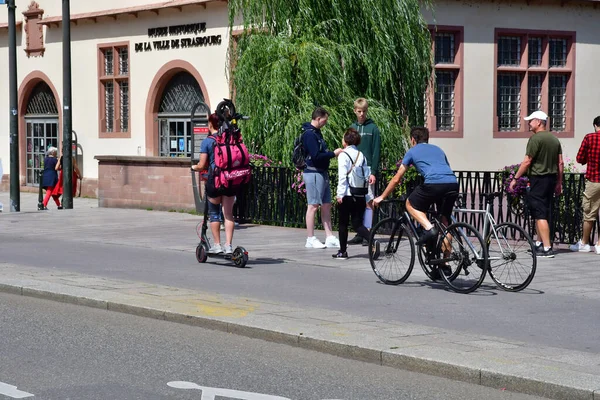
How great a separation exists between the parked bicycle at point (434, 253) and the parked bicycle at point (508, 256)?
0.61 ft

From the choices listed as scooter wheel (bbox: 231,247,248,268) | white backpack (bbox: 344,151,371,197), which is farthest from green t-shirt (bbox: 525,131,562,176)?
scooter wheel (bbox: 231,247,248,268)

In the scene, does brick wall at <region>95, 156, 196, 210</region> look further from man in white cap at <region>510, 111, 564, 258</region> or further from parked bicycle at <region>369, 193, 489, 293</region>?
parked bicycle at <region>369, 193, 489, 293</region>

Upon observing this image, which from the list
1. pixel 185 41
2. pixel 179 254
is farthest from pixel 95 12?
pixel 179 254

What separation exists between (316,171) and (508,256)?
4504mm

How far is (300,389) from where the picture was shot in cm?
679

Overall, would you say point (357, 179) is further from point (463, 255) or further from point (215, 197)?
point (463, 255)

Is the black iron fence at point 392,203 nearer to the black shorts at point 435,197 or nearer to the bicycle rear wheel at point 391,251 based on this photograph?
the bicycle rear wheel at point 391,251

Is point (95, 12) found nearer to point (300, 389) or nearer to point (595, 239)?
point (595, 239)

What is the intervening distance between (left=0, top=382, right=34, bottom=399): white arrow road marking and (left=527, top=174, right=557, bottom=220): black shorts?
27.0ft

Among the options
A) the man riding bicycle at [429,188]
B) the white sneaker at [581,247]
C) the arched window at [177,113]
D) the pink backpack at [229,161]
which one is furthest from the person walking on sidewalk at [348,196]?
the arched window at [177,113]

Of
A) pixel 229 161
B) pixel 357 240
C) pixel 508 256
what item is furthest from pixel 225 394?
pixel 357 240

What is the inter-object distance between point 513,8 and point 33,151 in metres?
14.8

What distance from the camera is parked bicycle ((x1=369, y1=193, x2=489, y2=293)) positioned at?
10.5m

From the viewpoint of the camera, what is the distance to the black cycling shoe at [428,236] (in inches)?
425
